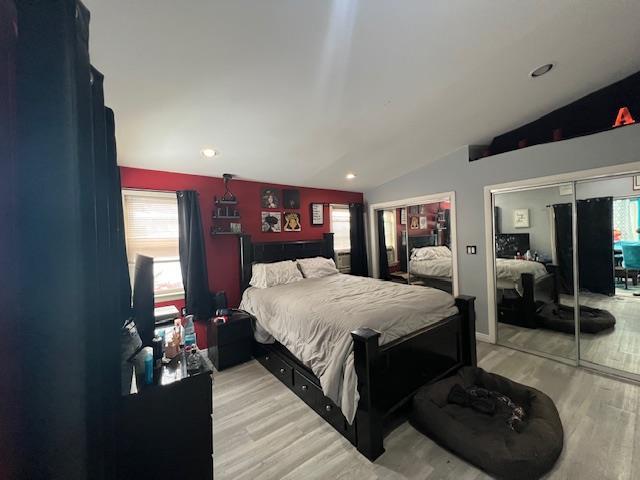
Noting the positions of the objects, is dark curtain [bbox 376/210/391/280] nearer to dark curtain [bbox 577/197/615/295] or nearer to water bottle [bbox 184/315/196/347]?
dark curtain [bbox 577/197/615/295]

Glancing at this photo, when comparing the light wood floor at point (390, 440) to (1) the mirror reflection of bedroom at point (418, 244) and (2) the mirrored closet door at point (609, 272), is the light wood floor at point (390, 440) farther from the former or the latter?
(1) the mirror reflection of bedroom at point (418, 244)

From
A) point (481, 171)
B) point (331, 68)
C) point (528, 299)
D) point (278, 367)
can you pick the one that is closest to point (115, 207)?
point (331, 68)

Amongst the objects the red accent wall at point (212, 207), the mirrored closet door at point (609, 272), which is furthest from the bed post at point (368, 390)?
the mirrored closet door at point (609, 272)

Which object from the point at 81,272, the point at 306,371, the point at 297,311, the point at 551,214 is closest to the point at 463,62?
the point at 551,214

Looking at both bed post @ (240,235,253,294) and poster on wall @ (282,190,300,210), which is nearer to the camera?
bed post @ (240,235,253,294)

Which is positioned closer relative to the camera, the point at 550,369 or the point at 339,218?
the point at 550,369

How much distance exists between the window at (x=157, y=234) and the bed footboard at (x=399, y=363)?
2471 mm

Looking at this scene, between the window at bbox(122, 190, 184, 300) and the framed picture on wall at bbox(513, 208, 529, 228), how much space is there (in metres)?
4.05

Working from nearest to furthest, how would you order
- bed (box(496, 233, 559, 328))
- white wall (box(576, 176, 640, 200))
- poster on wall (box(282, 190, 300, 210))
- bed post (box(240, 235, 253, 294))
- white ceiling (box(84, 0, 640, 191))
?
white ceiling (box(84, 0, 640, 191))
white wall (box(576, 176, 640, 200))
bed (box(496, 233, 559, 328))
bed post (box(240, 235, 253, 294))
poster on wall (box(282, 190, 300, 210))

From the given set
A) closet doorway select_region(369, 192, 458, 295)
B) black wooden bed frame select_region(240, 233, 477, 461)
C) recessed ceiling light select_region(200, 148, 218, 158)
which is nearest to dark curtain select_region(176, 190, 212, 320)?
recessed ceiling light select_region(200, 148, 218, 158)

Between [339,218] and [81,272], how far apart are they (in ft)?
14.0

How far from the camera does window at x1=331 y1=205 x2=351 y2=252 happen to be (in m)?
4.69

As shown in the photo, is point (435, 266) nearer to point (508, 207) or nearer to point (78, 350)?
point (508, 207)

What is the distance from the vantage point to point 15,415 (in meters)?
0.55
